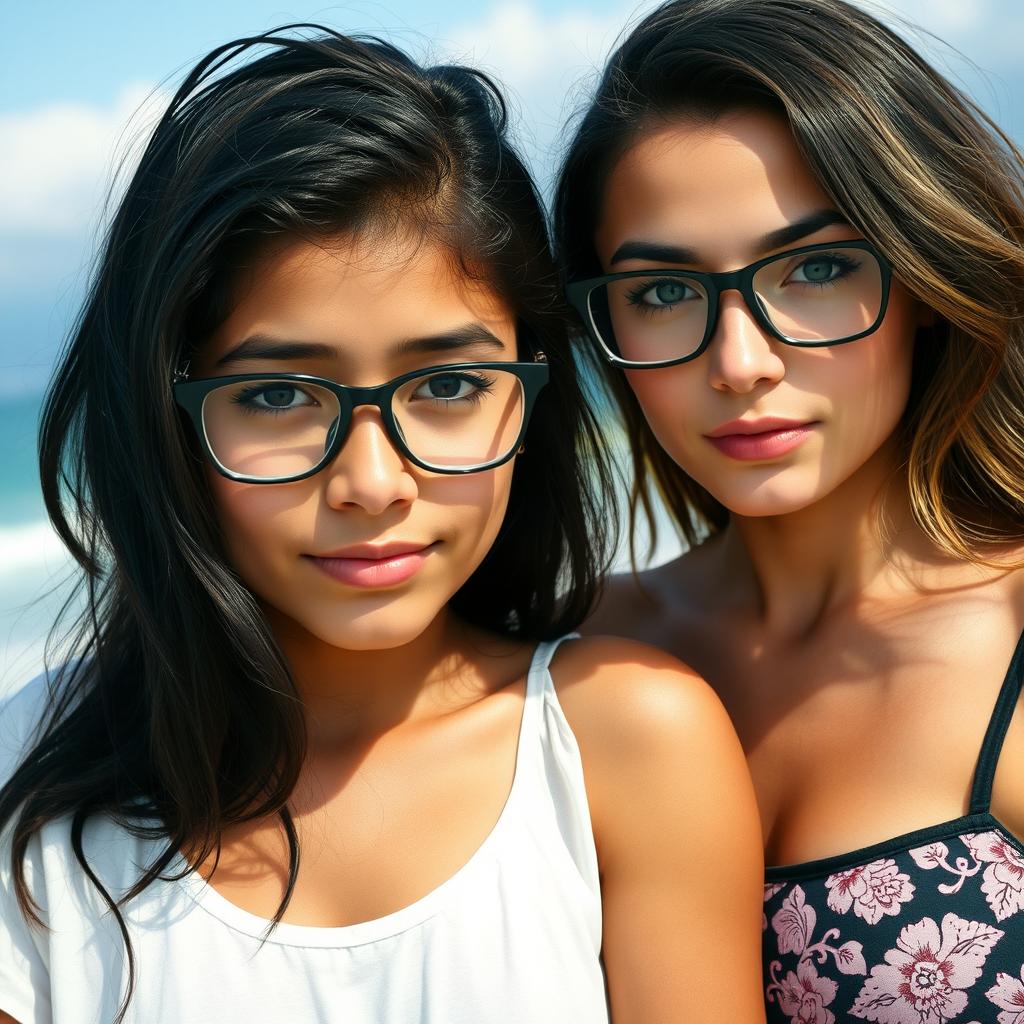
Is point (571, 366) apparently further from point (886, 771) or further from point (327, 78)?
point (886, 771)

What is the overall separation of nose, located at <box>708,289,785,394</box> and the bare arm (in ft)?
1.74

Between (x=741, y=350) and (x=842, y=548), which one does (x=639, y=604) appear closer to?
(x=842, y=548)

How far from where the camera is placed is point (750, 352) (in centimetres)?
222

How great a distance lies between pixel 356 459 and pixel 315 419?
3.8 inches

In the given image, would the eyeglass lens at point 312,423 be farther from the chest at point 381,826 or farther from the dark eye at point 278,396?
the chest at point 381,826

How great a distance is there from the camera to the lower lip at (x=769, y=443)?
7.54 feet

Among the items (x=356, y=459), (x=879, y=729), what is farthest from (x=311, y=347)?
(x=879, y=729)

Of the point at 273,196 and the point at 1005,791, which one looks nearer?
the point at 273,196

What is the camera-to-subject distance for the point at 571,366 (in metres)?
2.41

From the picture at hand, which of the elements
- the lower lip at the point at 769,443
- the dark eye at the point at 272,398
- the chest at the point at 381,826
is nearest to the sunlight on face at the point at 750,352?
the lower lip at the point at 769,443

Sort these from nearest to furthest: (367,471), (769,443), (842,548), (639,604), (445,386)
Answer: (367,471)
(445,386)
(769,443)
(842,548)
(639,604)

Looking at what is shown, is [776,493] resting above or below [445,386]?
below

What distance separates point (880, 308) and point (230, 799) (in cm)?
145

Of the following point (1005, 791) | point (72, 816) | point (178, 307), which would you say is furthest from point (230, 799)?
point (1005, 791)
